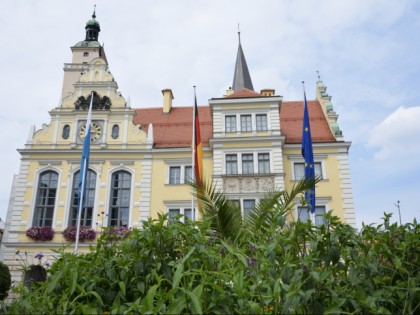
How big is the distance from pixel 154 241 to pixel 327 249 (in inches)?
59.7

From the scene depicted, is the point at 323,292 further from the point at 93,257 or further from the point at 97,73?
the point at 97,73

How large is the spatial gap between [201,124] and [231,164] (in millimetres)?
5333

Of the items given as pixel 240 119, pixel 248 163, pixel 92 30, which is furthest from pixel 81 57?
pixel 248 163

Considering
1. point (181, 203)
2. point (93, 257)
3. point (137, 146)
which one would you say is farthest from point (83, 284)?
point (137, 146)

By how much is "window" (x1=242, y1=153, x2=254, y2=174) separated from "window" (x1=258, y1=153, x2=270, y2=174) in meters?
0.47

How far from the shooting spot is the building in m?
22.4

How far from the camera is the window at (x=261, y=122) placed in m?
23.8

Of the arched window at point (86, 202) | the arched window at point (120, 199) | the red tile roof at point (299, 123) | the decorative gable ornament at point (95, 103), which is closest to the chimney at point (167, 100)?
the decorative gable ornament at point (95, 103)

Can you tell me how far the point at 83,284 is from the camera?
3.16 meters

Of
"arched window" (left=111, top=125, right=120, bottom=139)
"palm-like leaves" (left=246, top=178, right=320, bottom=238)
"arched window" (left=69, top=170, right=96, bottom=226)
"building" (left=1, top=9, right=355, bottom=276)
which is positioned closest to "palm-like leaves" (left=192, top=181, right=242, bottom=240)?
"palm-like leaves" (left=246, top=178, right=320, bottom=238)

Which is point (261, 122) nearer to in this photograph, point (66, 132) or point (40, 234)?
point (66, 132)

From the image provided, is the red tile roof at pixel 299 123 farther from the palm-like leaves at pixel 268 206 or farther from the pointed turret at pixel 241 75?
the palm-like leaves at pixel 268 206

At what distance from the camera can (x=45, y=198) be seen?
23.3 m

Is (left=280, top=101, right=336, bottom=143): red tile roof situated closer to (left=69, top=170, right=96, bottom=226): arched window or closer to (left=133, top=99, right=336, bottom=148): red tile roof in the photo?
(left=133, top=99, right=336, bottom=148): red tile roof
